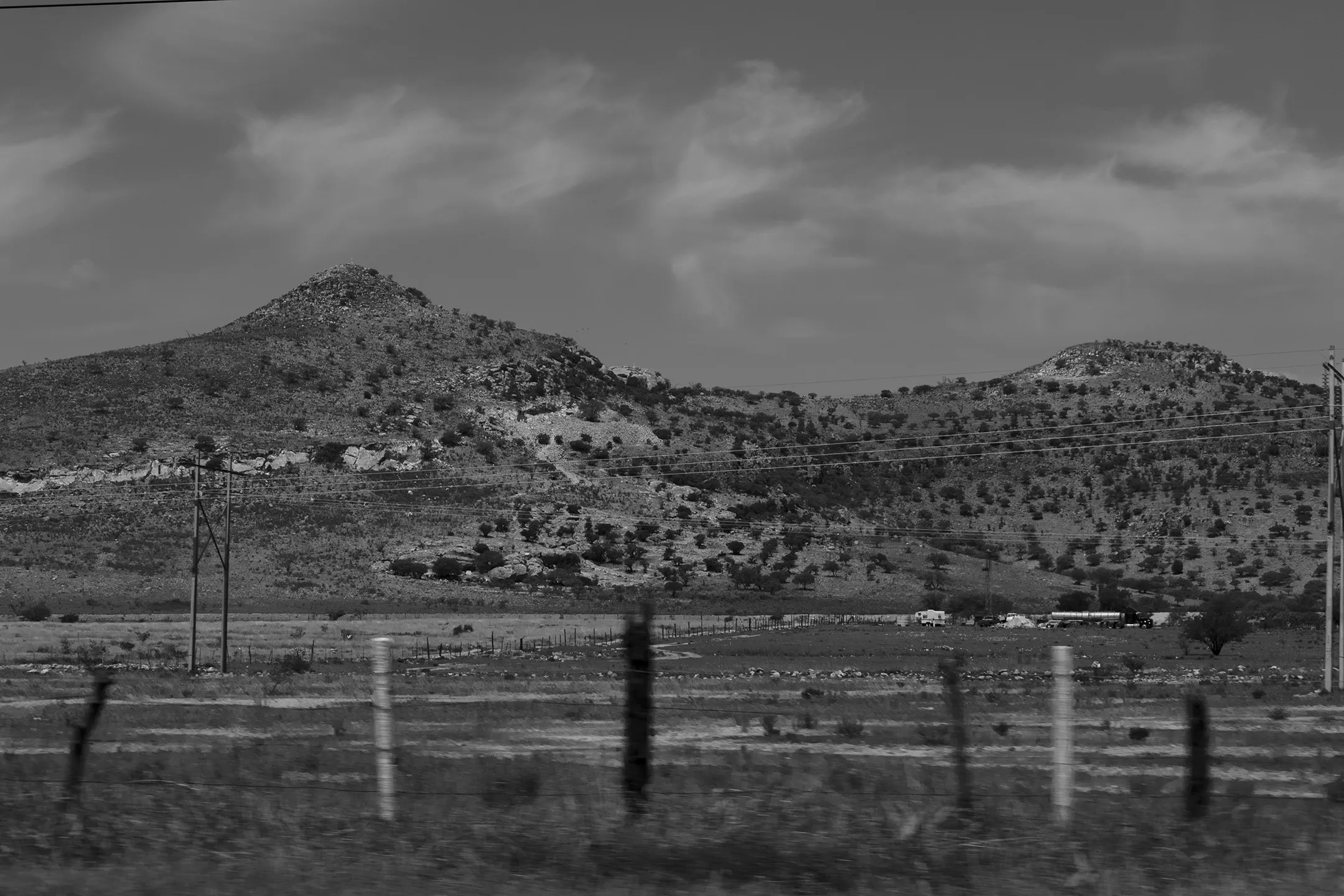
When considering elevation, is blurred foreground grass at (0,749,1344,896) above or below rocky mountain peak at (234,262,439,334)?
below

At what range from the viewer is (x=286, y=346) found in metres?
145

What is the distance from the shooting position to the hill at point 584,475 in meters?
102

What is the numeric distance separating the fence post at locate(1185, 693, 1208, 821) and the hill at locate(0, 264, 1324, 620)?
80.9 meters

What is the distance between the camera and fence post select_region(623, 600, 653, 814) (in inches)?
477

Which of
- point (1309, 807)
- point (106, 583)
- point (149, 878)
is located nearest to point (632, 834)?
point (149, 878)

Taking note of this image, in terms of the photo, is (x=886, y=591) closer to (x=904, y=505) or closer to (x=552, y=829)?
(x=904, y=505)

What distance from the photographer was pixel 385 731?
11.6 metres

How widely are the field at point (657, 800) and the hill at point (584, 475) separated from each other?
68299mm

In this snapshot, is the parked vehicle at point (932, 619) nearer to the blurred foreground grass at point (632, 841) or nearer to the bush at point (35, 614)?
the bush at point (35, 614)

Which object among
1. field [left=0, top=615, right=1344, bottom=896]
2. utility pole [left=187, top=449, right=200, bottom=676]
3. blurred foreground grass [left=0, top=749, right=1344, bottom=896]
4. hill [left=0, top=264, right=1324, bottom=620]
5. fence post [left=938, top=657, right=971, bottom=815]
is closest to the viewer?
blurred foreground grass [left=0, top=749, right=1344, bottom=896]

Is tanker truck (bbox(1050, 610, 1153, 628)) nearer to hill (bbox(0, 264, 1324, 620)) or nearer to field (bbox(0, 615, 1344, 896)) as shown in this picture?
hill (bbox(0, 264, 1324, 620))

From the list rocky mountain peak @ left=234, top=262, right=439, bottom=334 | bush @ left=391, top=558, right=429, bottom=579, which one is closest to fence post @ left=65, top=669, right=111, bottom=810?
bush @ left=391, top=558, right=429, bottom=579

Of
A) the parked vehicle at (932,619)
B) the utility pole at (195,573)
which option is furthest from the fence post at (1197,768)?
the parked vehicle at (932,619)

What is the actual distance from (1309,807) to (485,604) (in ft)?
263
